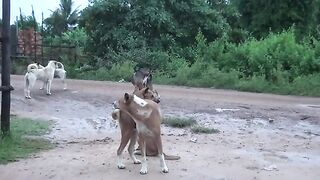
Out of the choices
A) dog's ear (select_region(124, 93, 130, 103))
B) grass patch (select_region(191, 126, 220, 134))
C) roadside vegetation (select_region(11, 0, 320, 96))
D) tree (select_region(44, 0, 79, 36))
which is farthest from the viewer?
tree (select_region(44, 0, 79, 36))

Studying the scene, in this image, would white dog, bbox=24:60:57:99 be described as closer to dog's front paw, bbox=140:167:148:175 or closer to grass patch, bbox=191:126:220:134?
grass patch, bbox=191:126:220:134

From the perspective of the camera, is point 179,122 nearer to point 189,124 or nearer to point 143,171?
point 189,124

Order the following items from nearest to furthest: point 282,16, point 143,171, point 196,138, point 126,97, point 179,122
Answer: point 126,97 < point 143,171 < point 196,138 < point 179,122 < point 282,16

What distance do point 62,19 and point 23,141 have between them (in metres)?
37.7

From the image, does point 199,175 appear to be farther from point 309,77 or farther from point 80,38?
point 80,38

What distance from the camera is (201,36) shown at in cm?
2377

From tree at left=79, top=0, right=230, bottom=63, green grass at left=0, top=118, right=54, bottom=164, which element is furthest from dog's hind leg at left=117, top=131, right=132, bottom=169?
tree at left=79, top=0, right=230, bottom=63

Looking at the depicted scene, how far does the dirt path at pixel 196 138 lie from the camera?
22.5ft

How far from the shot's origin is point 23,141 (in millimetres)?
8633

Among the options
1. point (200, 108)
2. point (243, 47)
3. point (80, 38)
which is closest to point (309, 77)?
point (243, 47)

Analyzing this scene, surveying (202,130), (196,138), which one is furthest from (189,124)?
(196,138)

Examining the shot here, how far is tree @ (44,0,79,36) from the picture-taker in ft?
142

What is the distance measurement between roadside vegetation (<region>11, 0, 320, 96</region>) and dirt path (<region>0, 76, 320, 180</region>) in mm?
3276

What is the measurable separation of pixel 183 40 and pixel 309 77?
7.77 m
